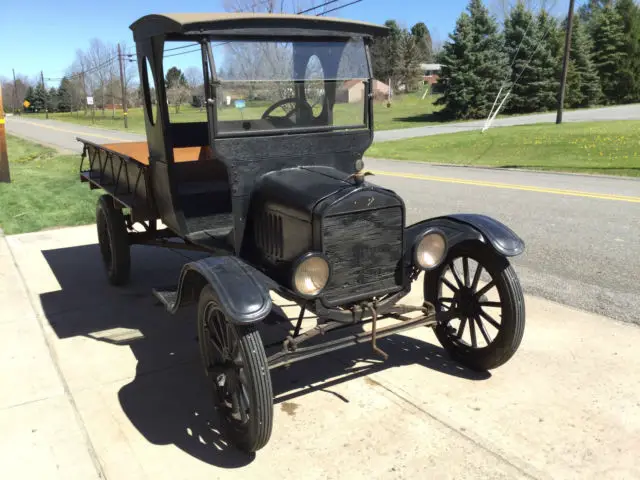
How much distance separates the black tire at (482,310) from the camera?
3438 mm

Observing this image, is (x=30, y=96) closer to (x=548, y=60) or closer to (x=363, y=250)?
(x=548, y=60)

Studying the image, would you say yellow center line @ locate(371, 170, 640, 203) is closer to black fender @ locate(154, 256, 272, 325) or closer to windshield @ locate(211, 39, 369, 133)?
windshield @ locate(211, 39, 369, 133)

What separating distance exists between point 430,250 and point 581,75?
134 feet

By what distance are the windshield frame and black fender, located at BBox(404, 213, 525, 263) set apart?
3.18 feet

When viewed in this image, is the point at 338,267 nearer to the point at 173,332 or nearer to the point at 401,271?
the point at 401,271

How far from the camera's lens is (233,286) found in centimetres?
280

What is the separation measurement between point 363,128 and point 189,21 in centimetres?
145

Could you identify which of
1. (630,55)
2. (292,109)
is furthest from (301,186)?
(630,55)

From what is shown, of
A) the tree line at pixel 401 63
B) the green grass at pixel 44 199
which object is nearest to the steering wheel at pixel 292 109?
the green grass at pixel 44 199

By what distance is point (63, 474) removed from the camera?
2785 millimetres

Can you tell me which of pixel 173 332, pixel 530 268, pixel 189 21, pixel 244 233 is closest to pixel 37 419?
pixel 173 332

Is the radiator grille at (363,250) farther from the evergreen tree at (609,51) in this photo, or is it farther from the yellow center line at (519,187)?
the evergreen tree at (609,51)

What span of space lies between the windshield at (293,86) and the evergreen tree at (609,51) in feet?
141

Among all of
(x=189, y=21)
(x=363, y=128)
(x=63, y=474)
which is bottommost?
(x=63, y=474)
